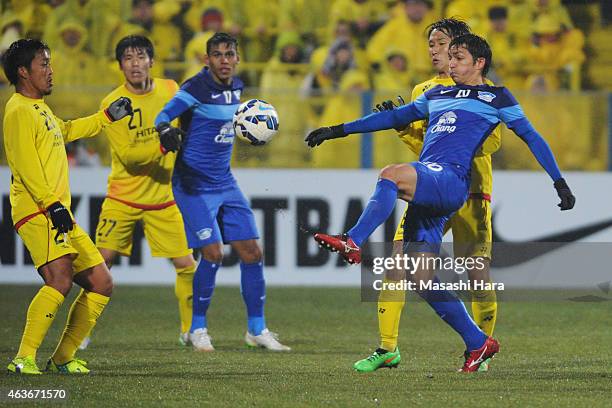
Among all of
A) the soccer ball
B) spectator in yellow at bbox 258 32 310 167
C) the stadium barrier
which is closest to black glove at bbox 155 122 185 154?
the soccer ball

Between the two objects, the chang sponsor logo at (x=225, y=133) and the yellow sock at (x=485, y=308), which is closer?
the yellow sock at (x=485, y=308)

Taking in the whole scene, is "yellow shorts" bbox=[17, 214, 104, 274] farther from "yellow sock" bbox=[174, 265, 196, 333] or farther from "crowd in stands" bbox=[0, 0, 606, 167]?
"crowd in stands" bbox=[0, 0, 606, 167]

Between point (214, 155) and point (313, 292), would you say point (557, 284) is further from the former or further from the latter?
point (214, 155)

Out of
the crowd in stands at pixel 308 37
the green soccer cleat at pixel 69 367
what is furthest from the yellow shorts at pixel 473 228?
the crowd in stands at pixel 308 37

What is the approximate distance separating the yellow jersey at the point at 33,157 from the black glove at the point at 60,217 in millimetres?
64

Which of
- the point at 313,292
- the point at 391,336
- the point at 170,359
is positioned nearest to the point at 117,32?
the point at 313,292

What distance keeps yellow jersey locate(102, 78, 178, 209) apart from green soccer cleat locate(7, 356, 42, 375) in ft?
8.00

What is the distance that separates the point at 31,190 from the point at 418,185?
2239 millimetres

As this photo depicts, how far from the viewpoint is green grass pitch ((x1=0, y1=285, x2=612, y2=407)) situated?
21.5 ft

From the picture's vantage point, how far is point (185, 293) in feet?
31.4

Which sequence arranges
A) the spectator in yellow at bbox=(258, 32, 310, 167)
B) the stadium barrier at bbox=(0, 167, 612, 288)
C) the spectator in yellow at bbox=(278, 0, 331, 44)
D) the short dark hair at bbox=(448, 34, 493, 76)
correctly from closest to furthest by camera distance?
the short dark hair at bbox=(448, 34, 493, 76)
the stadium barrier at bbox=(0, 167, 612, 288)
the spectator in yellow at bbox=(258, 32, 310, 167)
the spectator in yellow at bbox=(278, 0, 331, 44)

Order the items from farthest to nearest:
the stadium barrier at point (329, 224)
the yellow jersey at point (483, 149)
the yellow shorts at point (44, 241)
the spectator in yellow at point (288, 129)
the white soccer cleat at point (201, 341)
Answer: the spectator in yellow at point (288, 129) < the stadium barrier at point (329, 224) < the white soccer cleat at point (201, 341) < the yellow jersey at point (483, 149) < the yellow shorts at point (44, 241)

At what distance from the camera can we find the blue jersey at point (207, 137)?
362 inches

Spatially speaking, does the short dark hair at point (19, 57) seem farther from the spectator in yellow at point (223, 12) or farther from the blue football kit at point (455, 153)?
the spectator in yellow at point (223, 12)
